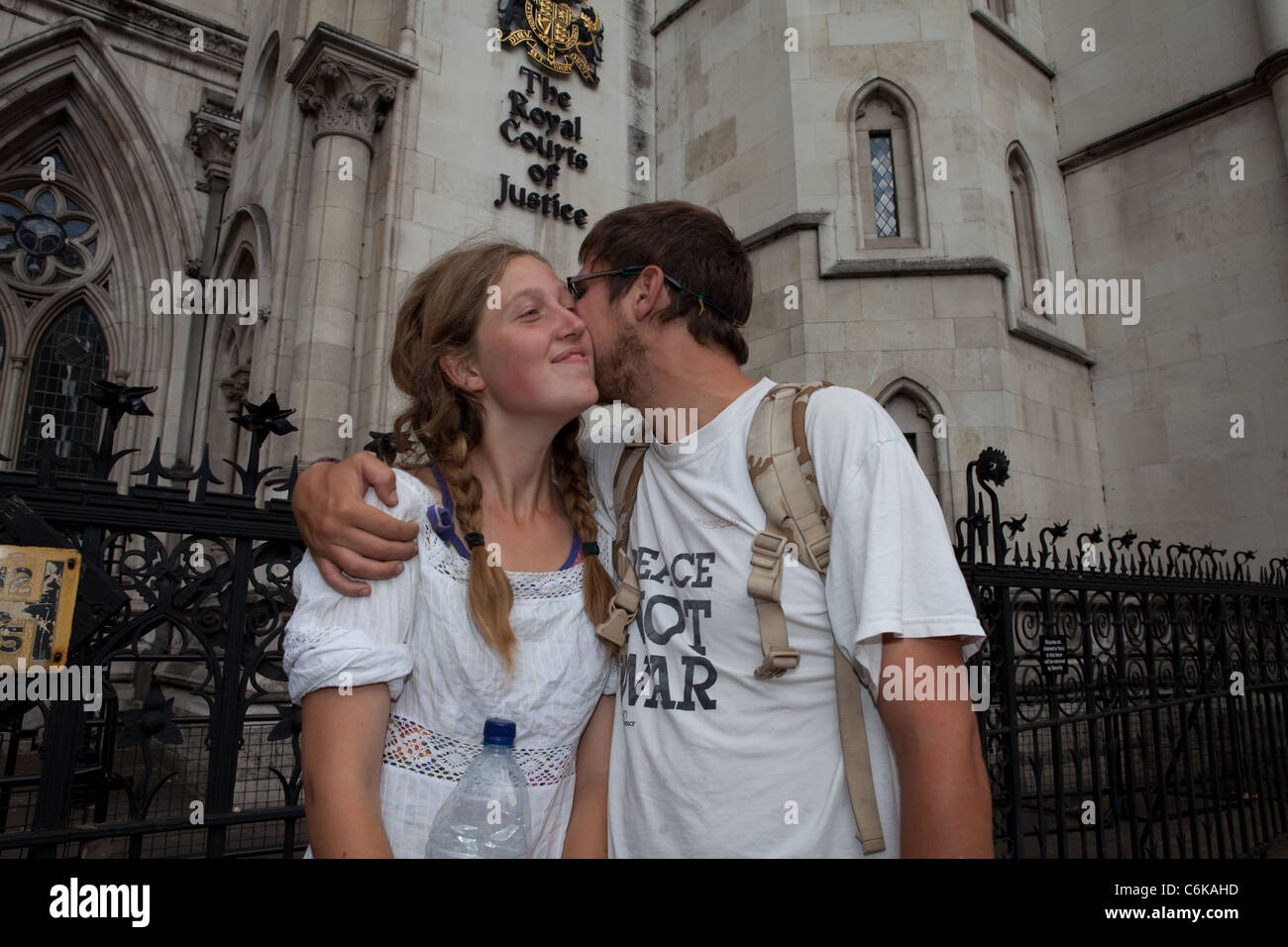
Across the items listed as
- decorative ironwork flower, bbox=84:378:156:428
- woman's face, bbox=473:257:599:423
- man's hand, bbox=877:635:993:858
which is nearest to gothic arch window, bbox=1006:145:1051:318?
woman's face, bbox=473:257:599:423

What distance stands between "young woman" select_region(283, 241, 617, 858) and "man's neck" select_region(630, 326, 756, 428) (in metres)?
0.17

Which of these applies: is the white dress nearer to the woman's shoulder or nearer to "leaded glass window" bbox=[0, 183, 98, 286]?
the woman's shoulder

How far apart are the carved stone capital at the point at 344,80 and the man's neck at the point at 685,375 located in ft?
26.5

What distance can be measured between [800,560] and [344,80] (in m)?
8.94

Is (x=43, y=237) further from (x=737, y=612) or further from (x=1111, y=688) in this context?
(x=1111, y=688)

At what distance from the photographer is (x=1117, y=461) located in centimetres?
988

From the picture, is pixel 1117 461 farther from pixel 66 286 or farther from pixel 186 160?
pixel 66 286

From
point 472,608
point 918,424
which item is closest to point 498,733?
point 472,608

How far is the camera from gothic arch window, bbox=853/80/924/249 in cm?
946

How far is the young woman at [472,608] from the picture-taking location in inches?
52.8

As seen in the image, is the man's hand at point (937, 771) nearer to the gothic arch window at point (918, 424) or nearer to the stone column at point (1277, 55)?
the gothic arch window at point (918, 424)
